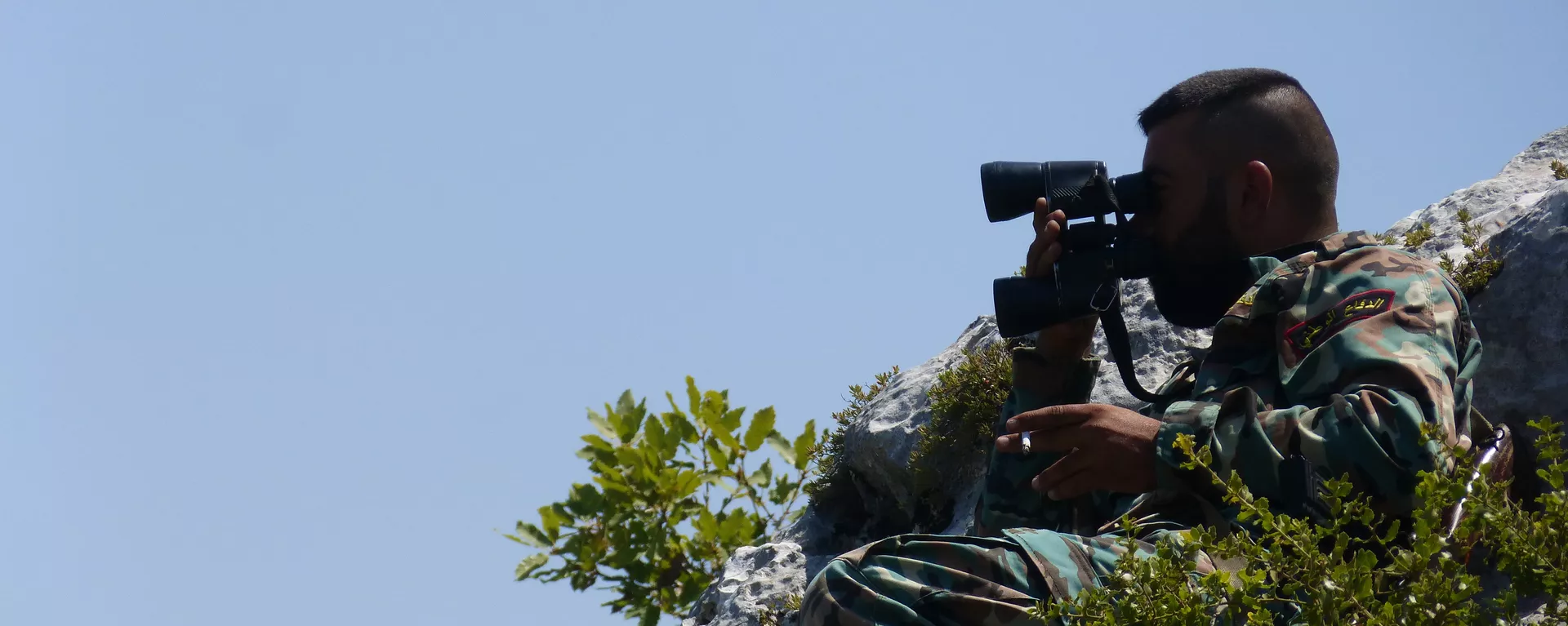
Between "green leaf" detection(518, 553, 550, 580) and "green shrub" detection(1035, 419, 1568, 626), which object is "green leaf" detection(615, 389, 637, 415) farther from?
"green shrub" detection(1035, 419, 1568, 626)

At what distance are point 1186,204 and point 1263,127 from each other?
12.0 inches

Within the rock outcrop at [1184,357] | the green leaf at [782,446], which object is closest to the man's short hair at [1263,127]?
the rock outcrop at [1184,357]

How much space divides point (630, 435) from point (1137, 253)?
2799 mm

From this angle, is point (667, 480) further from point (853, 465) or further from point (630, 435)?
point (853, 465)

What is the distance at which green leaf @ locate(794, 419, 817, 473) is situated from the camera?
5754 mm

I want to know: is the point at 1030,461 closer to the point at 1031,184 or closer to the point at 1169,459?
the point at 1031,184

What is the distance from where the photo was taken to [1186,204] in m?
3.74

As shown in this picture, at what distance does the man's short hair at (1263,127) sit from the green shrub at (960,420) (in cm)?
144

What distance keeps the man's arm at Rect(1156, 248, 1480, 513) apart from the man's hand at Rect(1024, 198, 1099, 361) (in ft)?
2.10

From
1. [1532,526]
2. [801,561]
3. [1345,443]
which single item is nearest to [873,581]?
[1345,443]

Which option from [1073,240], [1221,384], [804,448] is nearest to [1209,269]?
[1073,240]

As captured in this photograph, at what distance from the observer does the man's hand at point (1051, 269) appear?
12.2ft

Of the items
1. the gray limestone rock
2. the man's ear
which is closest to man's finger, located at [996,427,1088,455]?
the man's ear

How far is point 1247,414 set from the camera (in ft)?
9.62
